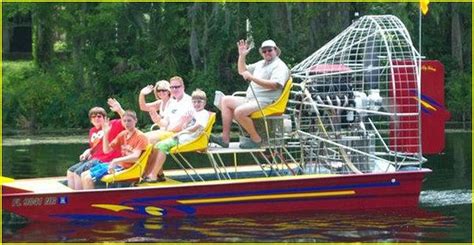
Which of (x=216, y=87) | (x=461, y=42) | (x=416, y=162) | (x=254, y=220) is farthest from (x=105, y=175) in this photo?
(x=461, y=42)

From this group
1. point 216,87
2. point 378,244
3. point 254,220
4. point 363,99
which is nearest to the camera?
point 378,244

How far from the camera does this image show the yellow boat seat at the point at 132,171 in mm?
14438

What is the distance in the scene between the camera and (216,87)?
34.1 metres

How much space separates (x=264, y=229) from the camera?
13.7 metres

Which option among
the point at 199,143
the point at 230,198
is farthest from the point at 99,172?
the point at 230,198

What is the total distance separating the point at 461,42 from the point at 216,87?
7.74 meters

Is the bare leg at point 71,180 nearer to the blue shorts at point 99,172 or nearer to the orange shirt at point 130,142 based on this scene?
the blue shorts at point 99,172

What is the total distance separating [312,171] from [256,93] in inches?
56.4

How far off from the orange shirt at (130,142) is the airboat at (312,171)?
0.21 metres

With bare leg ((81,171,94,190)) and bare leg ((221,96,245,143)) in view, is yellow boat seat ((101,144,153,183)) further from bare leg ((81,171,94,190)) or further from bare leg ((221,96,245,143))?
bare leg ((221,96,245,143))

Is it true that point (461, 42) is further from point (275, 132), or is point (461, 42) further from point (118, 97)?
point (275, 132)

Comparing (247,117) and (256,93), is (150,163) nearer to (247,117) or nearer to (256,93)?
(247,117)

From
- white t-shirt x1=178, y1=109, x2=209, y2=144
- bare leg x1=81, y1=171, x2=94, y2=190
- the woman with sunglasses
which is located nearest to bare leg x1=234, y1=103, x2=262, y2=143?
white t-shirt x1=178, y1=109, x2=209, y2=144

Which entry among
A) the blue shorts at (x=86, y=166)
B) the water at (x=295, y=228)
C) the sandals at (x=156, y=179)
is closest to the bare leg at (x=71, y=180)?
the blue shorts at (x=86, y=166)
